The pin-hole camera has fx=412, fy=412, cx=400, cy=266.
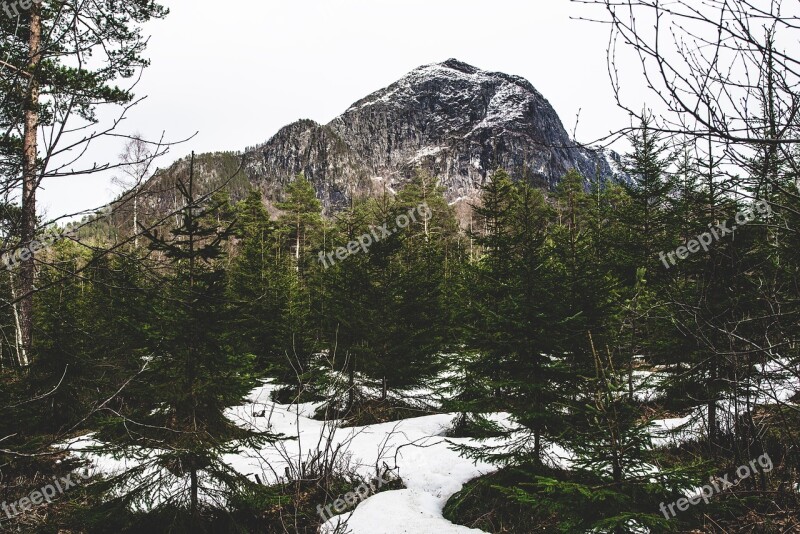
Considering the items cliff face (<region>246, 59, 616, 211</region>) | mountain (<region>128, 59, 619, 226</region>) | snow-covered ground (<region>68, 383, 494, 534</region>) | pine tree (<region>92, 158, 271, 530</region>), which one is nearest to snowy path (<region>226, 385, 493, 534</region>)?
snow-covered ground (<region>68, 383, 494, 534</region>)

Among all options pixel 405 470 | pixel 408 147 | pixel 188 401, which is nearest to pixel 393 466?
pixel 405 470

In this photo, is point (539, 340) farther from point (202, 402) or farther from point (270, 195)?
point (270, 195)

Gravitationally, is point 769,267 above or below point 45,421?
above

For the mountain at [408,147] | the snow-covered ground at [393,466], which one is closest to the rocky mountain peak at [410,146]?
the mountain at [408,147]

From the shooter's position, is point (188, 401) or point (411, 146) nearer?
point (188, 401)

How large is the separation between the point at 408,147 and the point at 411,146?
1465 millimetres

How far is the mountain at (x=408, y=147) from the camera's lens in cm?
16112

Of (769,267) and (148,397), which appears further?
(769,267)

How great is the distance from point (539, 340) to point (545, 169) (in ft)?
583

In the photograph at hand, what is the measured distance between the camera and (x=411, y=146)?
188250 millimetres

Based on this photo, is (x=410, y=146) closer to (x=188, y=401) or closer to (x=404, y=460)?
(x=404, y=460)

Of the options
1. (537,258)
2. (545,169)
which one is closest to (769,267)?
(537,258)

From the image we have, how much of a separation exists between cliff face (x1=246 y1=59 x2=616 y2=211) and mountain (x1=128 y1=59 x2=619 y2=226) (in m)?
0.41

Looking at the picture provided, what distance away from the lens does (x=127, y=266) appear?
237 cm
